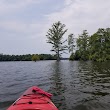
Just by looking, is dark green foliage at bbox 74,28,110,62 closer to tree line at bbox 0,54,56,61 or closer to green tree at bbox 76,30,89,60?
green tree at bbox 76,30,89,60

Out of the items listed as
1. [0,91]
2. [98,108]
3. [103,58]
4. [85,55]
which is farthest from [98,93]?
[85,55]

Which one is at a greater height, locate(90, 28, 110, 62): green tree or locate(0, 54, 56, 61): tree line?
locate(90, 28, 110, 62): green tree

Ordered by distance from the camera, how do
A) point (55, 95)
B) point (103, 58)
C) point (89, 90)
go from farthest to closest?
point (103, 58) < point (89, 90) < point (55, 95)

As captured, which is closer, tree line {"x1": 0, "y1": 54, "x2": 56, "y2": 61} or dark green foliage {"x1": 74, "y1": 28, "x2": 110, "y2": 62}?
dark green foliage {"x1": 74, "y1": 28, "x2": 110, "y2": 62}

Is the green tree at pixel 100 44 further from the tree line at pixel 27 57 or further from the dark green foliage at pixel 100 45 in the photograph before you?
the tree line at pixel 27 57

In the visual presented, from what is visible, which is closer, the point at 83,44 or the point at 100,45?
the point at 100,45

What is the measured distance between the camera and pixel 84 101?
913 centimetres

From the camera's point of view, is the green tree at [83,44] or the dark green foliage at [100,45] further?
the green tree at [83,44]

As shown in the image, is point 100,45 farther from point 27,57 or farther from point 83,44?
point 27,57

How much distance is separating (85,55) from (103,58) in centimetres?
1257

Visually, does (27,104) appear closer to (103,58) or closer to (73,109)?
(73,109)

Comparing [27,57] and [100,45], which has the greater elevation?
[100,45]

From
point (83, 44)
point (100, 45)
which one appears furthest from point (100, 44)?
point (83, 44)

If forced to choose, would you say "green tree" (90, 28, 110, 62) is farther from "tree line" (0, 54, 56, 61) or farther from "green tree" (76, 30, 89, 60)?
"tree line" (0, 54, 56, 61)
